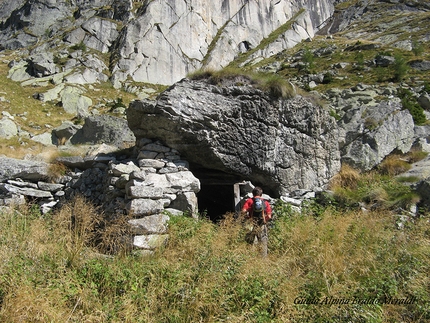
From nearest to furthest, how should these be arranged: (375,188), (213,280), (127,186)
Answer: (213,280), (127,186), (375,188)

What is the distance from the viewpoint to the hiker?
6277 mm

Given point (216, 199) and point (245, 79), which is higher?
point (245, 79)

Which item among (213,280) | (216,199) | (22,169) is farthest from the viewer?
(216,199)

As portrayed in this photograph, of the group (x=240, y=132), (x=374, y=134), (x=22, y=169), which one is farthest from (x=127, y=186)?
(x=374, y=134)

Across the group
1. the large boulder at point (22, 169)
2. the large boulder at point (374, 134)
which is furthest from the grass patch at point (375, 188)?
the large boulder at point (22, 169)

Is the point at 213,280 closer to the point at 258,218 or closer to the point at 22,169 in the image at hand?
the point at 258,218

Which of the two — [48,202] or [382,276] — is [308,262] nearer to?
[382,276]

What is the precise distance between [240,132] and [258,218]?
308cm

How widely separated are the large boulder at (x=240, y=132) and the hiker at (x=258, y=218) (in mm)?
2295

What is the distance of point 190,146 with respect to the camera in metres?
8.67

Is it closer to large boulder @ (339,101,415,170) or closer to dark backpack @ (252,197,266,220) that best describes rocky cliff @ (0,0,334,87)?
large boulder @ (339,101,415,170)

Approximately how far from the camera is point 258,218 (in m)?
6.61

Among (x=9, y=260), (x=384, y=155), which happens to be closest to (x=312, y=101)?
(x=384, y=155)

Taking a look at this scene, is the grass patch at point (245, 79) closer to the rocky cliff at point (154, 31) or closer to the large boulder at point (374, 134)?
the large boulder at point (374, 134)
